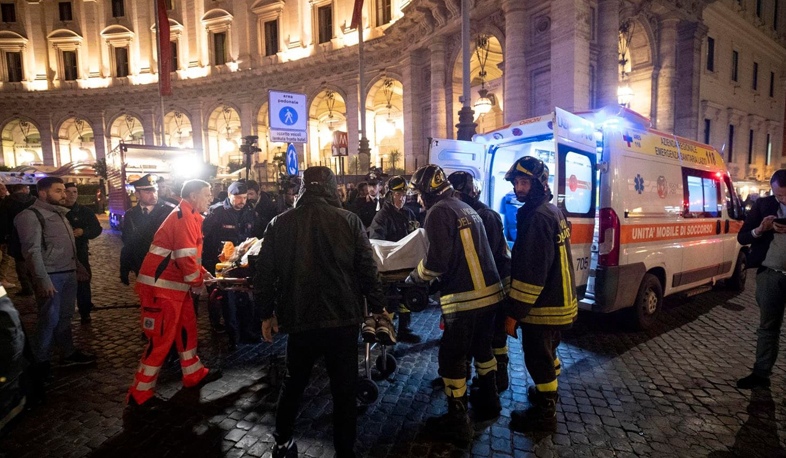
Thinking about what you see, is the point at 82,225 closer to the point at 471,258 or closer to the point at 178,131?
the point at 471,258

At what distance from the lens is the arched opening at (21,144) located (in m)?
36.8

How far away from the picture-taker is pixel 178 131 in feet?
115

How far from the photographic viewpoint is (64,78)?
117ft

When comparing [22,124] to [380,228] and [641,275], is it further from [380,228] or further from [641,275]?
[641,275]

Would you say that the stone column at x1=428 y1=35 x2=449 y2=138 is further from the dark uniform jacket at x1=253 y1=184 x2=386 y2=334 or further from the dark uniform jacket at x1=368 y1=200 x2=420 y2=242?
the dark uniform jacket at x1=253 y1=184 x2=386 y2=334

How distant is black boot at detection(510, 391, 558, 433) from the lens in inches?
124

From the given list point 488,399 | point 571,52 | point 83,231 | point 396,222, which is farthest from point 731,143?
point 83,231

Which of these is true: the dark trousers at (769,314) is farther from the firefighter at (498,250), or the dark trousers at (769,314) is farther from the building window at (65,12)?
the building window at (65,12)

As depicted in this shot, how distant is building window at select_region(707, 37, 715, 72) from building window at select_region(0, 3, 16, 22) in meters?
52.7

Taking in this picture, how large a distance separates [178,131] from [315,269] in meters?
38.4

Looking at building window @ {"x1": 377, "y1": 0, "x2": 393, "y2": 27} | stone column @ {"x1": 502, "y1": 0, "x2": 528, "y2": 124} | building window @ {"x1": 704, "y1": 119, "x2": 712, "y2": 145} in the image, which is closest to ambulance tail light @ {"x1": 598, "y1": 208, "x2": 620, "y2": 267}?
stone column @ {"x1": 502, "y1": 0, "x2": 528, "y2": 124}

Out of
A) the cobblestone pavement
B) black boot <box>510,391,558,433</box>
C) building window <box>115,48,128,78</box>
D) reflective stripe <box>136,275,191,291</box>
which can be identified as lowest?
the cobblestone pavement

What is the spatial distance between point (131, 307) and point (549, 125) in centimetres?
710

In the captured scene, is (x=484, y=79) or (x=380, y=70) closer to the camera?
(x=380, y=70)
